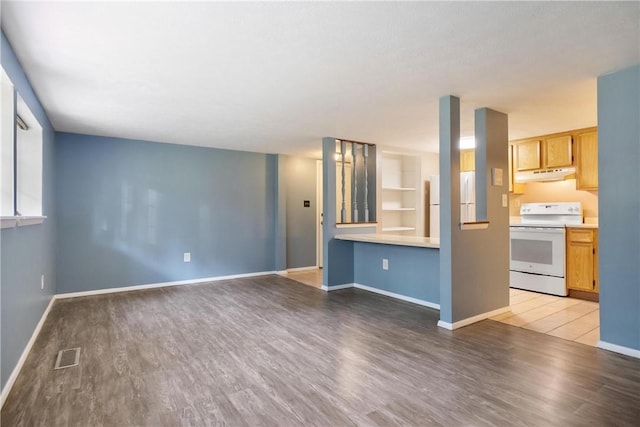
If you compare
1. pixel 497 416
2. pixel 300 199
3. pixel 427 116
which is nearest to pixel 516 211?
pixel 427 116

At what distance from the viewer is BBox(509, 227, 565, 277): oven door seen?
4.32 m

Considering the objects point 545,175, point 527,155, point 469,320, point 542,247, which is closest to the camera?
point 469,320

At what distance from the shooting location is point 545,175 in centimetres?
463

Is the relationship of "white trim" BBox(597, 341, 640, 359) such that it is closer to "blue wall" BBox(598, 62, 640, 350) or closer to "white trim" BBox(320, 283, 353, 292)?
"blue wall" BBox(598, 62, 640, 350)

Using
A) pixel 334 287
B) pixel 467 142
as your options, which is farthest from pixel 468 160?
pixel 334 287

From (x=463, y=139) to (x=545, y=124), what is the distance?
3.21ft

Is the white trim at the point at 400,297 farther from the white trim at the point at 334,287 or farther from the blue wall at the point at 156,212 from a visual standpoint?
the blue wall at the point at 156,212

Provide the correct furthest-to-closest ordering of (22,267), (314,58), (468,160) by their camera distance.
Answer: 1. (468,160)
2. (22,267)
3. (314,58)

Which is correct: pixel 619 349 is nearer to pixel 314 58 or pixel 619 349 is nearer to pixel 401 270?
pixel 401 270

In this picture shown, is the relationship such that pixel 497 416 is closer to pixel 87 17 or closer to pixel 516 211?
pixel 87 17

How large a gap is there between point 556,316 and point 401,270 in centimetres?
160

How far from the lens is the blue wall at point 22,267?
2.06 metres

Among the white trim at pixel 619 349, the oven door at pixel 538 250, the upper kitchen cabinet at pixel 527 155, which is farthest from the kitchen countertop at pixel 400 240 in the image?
the upper kitchen cabinet at pixel 527 155

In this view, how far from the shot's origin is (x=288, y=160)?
240 inches
